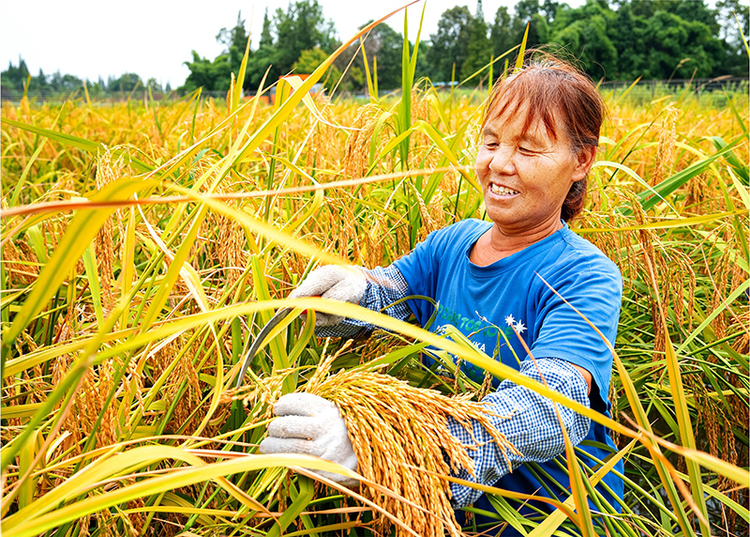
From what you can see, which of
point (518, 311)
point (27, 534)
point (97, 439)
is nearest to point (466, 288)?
point (518, 311)

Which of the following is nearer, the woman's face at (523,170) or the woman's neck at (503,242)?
the woman's face at (523,170)

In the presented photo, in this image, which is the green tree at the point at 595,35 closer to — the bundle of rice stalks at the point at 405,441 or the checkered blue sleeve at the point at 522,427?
the checkered blue sleeve at the point at 522,427

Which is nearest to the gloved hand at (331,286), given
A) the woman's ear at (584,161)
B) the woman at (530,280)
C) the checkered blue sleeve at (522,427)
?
the woman at (530,280)

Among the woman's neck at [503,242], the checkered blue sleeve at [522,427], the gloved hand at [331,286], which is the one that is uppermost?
the woman's neck at [503,242]

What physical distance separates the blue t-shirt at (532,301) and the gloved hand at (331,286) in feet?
0.87

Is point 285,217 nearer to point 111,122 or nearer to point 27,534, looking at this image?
point 27,534

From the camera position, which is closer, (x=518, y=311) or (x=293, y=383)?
(x=293, y=383)

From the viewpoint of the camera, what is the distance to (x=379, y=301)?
1676 mm

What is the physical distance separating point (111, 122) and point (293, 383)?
188 inches

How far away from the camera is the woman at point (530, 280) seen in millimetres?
1129

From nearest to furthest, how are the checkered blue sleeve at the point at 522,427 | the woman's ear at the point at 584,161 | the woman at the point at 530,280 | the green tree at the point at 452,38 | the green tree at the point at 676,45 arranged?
the checkered blue sleeve at the point at 522,427
the woman at the point at 530,280
the woman's ear at the point at 584,161
the green tree at the point at 676,45
the green tree at the point at 452,38

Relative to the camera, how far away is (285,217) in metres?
2.05

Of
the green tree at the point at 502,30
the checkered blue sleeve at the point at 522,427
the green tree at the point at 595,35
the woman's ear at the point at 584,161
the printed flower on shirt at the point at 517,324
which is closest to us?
the checkered blue sleeve at the point at 522,427

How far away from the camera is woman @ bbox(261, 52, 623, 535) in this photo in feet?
3.70
